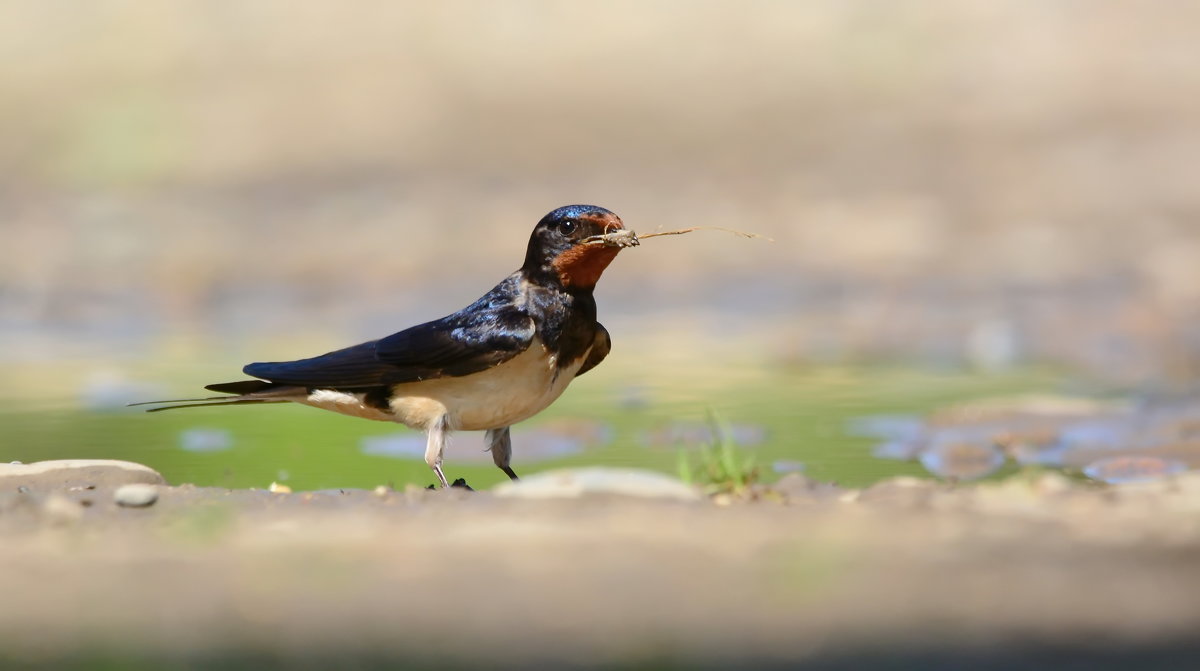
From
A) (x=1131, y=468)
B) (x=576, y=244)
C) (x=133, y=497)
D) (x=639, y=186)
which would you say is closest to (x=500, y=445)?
(x=576, y=244)

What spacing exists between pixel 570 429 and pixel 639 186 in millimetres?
10144

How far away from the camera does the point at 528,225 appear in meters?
19.4

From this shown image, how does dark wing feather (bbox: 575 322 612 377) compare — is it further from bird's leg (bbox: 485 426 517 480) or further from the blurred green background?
the blurred green background

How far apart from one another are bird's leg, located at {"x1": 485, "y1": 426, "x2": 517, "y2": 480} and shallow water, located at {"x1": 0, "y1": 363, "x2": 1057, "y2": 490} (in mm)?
831

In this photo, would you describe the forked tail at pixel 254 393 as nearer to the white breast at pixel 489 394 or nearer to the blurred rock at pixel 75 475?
the blurred rock at pixel 75 475

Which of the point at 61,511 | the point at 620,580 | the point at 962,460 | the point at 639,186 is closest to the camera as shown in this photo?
the point at 620,580

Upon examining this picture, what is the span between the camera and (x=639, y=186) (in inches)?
793

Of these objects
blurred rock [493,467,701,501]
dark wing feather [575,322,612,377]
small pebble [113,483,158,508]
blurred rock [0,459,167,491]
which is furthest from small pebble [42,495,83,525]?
dark wing feather [575,322,612,377]

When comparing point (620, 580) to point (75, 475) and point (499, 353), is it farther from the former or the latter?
point (75, 475)

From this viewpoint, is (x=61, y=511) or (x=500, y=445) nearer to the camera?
(x=61, y=511)

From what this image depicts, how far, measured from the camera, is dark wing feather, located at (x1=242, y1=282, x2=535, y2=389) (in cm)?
684

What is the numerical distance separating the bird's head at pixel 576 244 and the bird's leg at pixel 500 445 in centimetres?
72

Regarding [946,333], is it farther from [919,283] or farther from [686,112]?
[686,112]

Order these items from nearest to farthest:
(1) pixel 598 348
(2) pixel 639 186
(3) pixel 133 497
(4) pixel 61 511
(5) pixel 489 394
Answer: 1. (4) pixel 61 511
2. (3) pixel 133 497
3. (5) pixel 489 394
4. (1) pixel 598 348
5. (2) pixel 639 186
